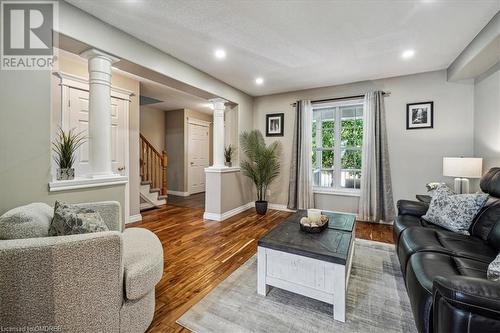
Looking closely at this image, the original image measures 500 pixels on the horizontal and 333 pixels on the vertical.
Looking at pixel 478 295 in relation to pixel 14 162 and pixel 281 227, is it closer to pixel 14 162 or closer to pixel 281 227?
pixel 281 227

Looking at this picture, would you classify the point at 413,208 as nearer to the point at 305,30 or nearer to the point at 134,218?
the point at 305,30

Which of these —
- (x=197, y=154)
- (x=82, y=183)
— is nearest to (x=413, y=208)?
(x=82, y=183)

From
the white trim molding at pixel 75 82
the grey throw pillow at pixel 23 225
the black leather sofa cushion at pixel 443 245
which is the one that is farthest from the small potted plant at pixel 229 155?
the grey throw pillow at pixel 23 225

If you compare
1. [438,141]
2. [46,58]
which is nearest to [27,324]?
[46,58]

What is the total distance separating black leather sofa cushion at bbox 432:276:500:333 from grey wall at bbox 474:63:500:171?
8.97 feet

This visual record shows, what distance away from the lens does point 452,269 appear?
1.42 m

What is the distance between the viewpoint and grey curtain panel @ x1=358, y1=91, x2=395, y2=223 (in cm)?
395

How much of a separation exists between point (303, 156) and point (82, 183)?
3.62 m

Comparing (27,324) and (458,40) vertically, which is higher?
(458,40)

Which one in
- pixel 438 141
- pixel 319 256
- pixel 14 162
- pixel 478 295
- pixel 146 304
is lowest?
pixel 146 304

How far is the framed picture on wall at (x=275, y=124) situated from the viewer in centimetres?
497

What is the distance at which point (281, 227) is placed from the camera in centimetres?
226

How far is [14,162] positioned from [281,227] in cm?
230
